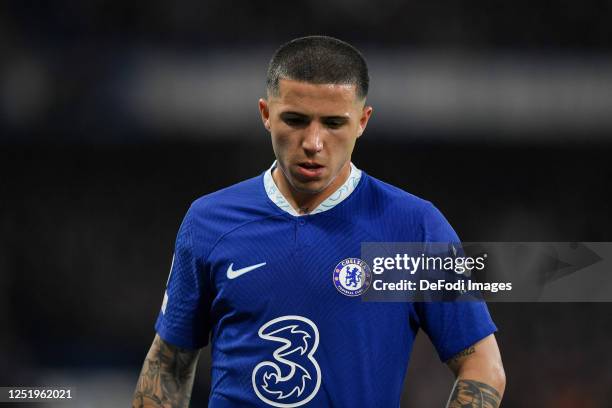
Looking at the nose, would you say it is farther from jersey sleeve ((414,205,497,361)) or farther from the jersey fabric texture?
jersey sleeve ((414,205,497,361))

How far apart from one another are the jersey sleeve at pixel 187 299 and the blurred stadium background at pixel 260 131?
193cm

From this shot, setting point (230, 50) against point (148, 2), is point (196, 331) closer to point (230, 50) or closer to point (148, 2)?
point (230, 50)

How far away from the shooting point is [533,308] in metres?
4.00

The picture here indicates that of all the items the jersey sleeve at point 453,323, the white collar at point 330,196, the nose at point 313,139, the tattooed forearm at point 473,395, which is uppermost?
the nose at point 313,139

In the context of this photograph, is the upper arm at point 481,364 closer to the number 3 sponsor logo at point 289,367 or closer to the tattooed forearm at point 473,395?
the tattooed forearm at point 473,395

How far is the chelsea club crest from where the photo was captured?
1.79 m

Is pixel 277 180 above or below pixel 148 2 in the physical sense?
below

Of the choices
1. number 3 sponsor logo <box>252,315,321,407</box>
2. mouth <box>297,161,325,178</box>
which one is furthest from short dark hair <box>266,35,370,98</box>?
number 3 sponsor logo <box>252,315,321,407</box>

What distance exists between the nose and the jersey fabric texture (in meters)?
0.17

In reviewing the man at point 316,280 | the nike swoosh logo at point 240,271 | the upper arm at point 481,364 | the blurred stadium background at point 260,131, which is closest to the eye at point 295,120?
the man at point 316,280

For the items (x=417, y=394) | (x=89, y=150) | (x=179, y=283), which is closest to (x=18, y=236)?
(x=89, y=150)

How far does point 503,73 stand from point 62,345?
91.4 inches

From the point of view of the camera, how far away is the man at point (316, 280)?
1753 millimetres

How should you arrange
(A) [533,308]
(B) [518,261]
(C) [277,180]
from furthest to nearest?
(A) [533,308] → (B) [518,261] → (C) [277,180]
